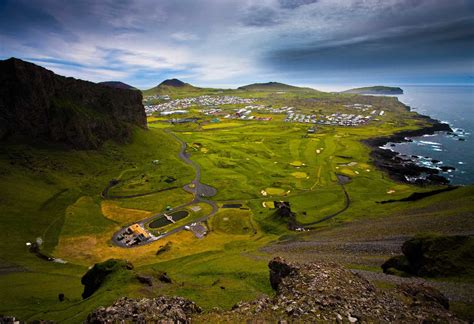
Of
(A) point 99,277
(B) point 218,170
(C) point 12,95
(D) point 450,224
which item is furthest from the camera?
(B) point 218,170

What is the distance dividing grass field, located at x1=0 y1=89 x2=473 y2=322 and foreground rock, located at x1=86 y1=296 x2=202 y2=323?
1095 cm

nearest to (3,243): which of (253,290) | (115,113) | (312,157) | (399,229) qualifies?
(253,290)

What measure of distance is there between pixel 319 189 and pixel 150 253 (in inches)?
3033

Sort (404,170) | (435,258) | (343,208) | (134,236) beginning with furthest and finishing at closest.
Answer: (404,170) < (343,208) < (134,236) < (435,258)

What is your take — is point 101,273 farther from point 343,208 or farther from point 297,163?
point 297,163

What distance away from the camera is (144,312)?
25453mm

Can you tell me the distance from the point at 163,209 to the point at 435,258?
289 ft

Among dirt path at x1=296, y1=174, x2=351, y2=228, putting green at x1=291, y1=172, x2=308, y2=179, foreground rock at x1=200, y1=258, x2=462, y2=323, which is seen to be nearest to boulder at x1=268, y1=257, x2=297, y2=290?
foreground rock at x1=200, y1=258, x2=462, y2=323

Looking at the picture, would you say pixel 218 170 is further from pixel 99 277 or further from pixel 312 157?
pixel 99 277

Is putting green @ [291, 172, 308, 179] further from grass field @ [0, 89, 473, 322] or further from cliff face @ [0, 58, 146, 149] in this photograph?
cliff face @ [0, 58, 146, 149]

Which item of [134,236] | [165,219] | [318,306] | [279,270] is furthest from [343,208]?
[318,306]

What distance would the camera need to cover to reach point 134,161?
163 metres

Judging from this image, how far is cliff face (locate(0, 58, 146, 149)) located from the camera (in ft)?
424

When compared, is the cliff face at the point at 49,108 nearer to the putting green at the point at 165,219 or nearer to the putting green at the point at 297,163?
the putting green at the point at 165,219
